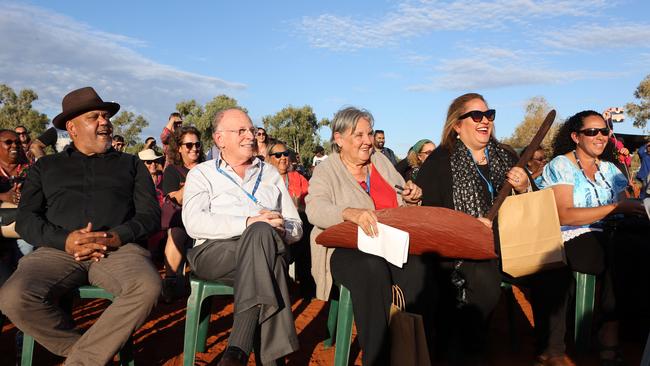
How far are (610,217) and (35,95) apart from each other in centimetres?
6053

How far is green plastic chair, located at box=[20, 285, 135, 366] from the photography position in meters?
3.22

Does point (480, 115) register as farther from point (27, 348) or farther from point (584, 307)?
point (27, 348)

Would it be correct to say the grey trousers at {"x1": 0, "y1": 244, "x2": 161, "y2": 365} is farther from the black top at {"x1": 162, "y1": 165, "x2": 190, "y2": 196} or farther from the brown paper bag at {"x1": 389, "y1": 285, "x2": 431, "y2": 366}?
the black top at {"x1": 162, "y1": 165, "x2": 190, "y2": 196}

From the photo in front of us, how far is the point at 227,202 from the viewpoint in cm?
375

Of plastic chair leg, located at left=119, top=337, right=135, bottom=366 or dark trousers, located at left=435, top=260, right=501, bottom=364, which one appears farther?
plastic chair leg, located at left=119, top=337, right=135, bottom=366

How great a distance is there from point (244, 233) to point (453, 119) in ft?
6.12

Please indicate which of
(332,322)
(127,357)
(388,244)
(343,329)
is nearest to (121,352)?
(127,357)

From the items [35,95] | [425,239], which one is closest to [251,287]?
[425,239]

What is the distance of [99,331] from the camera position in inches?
121

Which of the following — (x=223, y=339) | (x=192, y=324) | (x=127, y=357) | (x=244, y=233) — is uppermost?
(x=244, y=233)

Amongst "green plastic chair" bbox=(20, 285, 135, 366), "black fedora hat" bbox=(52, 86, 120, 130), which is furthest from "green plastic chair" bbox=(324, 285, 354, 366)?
"black fedora hat" bbox=(52, 86, 120, 130)

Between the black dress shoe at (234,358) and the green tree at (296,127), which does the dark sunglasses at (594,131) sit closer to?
the black dress shoe at (234,358)

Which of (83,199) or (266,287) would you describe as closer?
(266,287)

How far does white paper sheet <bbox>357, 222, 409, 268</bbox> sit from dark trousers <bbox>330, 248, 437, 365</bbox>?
0.11 meters
